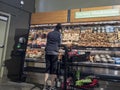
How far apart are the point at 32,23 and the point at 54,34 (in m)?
1.82

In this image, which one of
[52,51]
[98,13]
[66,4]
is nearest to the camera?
[52,51]

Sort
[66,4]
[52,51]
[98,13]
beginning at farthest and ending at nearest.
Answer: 1. [66,4]
2. [98,13]
3. [52,51]


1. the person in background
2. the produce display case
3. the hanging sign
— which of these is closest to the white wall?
the hanging sign

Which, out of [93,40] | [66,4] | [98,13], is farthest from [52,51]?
[66,4]

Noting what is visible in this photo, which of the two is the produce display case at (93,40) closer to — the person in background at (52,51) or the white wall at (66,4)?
the person in background at (52,51)

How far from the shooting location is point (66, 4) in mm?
6766

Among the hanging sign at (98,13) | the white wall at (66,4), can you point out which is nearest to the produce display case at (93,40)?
the hanging sign at (98,13)

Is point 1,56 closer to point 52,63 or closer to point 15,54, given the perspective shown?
point 15,54

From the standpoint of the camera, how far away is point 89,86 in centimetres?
449

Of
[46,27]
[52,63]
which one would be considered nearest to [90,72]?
[52,63]

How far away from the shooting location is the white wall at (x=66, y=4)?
20.0 feet

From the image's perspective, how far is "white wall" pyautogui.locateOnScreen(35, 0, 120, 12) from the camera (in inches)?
240

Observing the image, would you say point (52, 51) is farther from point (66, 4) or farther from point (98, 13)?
point (66, 4)

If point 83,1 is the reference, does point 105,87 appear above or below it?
below
